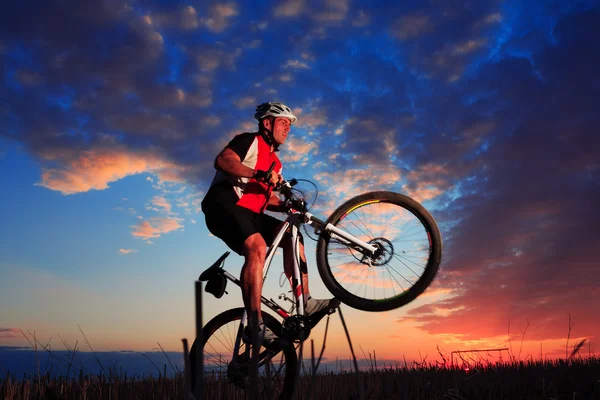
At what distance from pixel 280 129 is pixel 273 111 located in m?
0.24

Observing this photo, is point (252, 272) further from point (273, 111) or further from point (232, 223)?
point (273, 111)

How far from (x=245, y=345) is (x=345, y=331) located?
4.46 meters

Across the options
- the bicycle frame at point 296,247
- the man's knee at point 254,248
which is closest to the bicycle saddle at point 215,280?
the bicycle frame at point 296,247

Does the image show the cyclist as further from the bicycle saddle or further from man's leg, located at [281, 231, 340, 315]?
the bicycle saddle

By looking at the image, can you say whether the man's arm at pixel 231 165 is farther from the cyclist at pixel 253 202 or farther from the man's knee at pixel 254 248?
the man's knee at pixel 254 248

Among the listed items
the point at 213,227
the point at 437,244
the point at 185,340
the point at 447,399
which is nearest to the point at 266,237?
the point at 213,227

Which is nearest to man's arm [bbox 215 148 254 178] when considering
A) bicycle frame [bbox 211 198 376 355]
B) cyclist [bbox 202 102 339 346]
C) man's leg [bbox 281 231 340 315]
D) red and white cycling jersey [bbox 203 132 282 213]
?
cyclist [bbox 202 102 339 346]

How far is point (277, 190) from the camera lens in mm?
6172

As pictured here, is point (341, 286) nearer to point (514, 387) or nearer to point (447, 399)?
point (447, 399)

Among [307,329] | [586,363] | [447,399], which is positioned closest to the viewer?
[447,399]

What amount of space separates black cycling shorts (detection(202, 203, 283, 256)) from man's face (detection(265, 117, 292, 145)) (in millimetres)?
987

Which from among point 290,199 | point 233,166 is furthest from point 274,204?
point 233,166

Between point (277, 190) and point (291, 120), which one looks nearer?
point (277, 190)

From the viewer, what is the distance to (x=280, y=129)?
6.48 m
